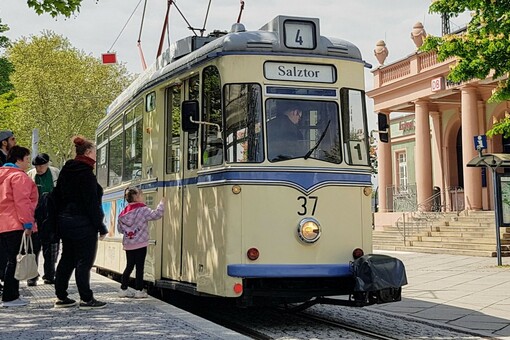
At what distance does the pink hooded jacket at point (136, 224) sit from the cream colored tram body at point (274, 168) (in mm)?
637

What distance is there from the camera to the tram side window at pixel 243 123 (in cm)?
762

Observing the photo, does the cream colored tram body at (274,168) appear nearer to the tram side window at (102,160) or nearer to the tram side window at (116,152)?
A: the tram side window at (116,152)

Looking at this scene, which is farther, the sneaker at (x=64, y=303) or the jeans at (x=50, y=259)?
the jeans at (x=50, y=259)

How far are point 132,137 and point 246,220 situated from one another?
4.07 meters

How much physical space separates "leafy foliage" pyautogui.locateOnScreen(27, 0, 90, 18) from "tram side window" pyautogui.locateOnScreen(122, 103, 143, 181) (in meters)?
1.78

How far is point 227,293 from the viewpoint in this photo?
7371 mm

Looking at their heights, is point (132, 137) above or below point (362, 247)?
above

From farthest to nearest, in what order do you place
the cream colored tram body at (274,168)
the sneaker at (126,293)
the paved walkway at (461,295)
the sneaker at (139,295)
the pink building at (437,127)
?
the pink building at (437,127) < the sneaker at (126,293) < the sneaker at (139,295) < the paved walkway at (461,295) < the cream colored tram body at (274,168)

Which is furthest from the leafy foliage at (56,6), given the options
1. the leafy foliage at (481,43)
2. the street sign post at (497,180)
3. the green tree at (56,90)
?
the green tree at (56,90)

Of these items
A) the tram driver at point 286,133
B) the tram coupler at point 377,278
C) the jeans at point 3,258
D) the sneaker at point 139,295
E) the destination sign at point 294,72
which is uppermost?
the destination sign at point 294,72

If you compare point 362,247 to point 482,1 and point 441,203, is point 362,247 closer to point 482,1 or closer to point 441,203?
point 482,1

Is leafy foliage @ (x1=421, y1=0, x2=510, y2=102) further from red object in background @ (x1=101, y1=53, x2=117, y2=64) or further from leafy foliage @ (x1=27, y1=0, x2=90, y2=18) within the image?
red object in background @ (x1=101, y1=53, x2=117, y2=64)

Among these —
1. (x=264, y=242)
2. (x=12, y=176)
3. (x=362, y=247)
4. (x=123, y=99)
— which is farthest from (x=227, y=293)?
(x=123, y=99)

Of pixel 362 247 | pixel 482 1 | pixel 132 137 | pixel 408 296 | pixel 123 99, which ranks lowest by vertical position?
pixel 408 296
